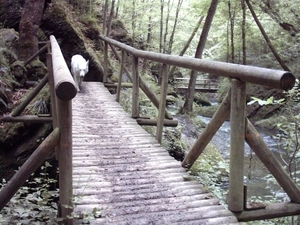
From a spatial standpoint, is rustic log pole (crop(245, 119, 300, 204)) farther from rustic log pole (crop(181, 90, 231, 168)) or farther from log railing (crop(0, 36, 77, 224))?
log railing (crop(0, 36, 77, 224))

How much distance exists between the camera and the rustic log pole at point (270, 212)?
2.88 meters

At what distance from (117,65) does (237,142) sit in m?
11.8

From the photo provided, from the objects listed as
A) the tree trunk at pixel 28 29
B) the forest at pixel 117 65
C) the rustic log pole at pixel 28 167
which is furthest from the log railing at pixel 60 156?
the tree trunk at pixel 28 29

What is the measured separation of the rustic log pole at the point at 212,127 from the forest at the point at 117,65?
685 millimetres

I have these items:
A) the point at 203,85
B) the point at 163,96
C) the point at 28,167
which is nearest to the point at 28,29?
the point at 163,96

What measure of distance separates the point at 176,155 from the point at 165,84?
318 centimetres

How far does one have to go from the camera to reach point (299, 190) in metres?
2.93

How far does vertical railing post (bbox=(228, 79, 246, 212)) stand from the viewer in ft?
9.08

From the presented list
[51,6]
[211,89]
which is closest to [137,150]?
[51,6]

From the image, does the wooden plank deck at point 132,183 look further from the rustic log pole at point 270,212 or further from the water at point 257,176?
the water at point 257,176

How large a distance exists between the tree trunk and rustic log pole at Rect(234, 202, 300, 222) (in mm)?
7573

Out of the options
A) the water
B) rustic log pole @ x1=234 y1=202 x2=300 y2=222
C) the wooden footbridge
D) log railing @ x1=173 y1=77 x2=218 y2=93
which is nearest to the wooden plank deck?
the wooden footbridge

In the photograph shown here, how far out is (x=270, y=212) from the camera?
9.50ft

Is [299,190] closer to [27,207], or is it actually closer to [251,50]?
[27,207]
